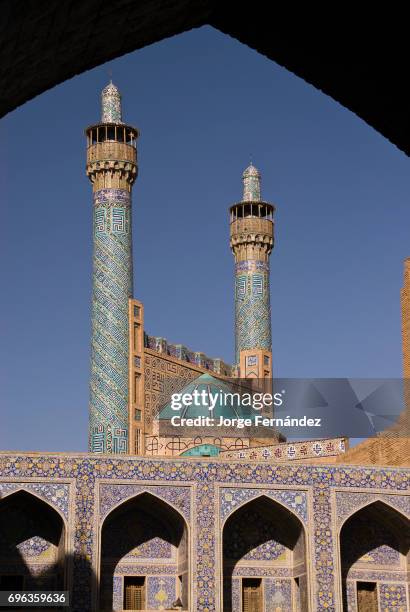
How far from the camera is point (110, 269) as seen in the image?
26.1 metres

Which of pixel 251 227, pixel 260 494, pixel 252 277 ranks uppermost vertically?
pixel 251 227

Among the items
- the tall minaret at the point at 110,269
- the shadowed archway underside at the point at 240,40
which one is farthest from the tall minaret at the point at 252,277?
the shadowed archway underside at the point at 240,40

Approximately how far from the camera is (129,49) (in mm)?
3562

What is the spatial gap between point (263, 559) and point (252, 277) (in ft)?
43.8

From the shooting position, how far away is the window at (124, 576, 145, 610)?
19152mm

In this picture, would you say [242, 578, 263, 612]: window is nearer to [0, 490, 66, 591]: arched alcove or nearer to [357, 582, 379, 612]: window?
[357, 582, 379, 612]: window

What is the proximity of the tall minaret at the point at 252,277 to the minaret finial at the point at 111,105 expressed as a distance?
6.28m

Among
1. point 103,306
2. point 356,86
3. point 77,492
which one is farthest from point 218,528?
point 356,86

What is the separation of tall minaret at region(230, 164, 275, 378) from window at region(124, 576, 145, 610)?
478 inches

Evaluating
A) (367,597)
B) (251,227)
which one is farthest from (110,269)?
(367,597)

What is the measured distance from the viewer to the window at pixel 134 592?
1915 centimetres

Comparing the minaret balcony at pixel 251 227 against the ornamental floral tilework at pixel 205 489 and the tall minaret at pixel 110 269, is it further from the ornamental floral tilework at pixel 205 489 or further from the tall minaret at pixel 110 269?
the ornamental floral tilework at pixel 205 489

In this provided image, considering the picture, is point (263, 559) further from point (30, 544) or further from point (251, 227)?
point (251, 227)

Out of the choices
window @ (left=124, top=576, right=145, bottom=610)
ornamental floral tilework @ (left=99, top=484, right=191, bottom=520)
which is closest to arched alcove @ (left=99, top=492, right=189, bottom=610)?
window @ (left=124, top=576, right=145, bottom=610)
